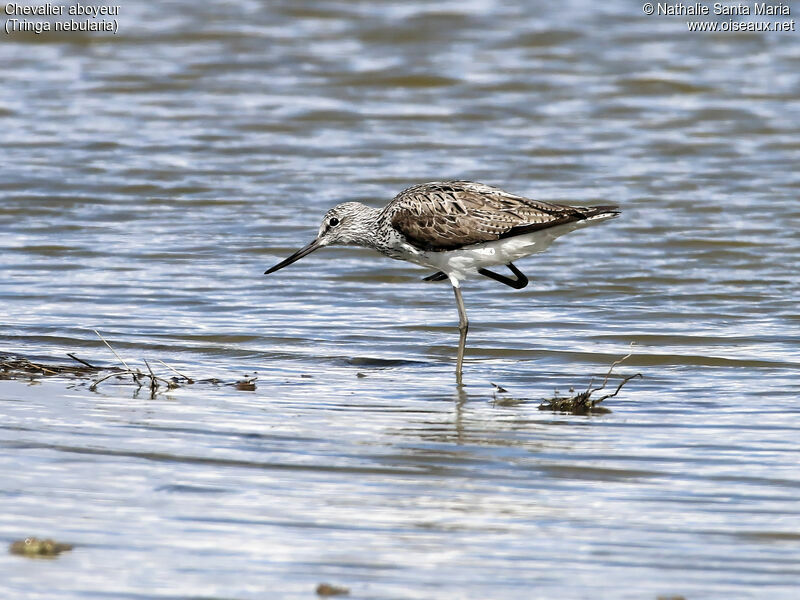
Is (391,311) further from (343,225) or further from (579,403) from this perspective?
(579,403)

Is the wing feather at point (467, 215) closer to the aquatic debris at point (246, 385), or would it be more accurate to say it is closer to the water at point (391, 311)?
the water at point (391, 311)

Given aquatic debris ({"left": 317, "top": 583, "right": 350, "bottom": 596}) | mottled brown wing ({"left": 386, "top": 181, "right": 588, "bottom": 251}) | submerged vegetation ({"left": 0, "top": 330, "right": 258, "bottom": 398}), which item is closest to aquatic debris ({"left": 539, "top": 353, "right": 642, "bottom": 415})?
mottled brown wing ({"left": 386, "top": 181, "right": 588, "bottom": 251})

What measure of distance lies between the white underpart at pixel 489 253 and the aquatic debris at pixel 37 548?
423 cm

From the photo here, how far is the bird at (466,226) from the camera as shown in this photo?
8.14m

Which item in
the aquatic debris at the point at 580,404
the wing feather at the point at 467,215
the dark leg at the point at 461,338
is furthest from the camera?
the wing feather at the point at 467,215

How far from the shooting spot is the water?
15.4 ft

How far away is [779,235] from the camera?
12.0 m

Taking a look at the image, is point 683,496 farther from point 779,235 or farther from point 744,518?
point 779,235

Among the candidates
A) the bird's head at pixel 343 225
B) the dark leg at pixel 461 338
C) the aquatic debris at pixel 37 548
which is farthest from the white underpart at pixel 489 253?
the aquatic debris at pixel 37 548

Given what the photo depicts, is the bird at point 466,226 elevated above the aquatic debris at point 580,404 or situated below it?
above

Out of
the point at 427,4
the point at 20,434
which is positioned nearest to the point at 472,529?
the point at 20,434

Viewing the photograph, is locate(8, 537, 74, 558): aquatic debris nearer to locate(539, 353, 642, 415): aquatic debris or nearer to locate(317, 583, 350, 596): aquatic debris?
locate(317, 583, 350, 596): aquatic debris

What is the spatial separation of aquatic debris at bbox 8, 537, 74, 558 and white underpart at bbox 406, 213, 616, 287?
423 centimetres

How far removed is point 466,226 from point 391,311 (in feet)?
5.81
